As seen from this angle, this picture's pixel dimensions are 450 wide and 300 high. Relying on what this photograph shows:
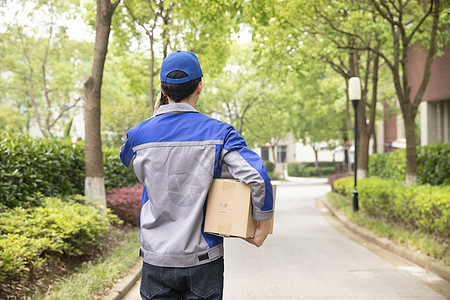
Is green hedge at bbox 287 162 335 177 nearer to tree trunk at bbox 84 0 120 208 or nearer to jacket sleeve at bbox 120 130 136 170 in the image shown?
tree trunk at bbox 84 0 120 208

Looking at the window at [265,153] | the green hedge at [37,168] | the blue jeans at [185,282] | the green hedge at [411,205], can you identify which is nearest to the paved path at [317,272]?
the green hedge at [411,205]

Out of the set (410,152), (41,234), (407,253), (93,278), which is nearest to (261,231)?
(93,278)

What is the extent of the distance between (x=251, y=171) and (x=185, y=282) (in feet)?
2.19

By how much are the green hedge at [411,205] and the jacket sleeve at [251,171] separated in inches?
242

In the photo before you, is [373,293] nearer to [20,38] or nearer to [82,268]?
[82,268]

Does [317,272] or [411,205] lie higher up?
[411,205]

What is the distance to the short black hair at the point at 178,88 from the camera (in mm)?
2529

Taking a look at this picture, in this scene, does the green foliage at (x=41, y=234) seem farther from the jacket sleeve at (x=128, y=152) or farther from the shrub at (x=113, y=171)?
the shrub at (x=113, y=171)

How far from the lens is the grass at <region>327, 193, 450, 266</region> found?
7438 millimetres

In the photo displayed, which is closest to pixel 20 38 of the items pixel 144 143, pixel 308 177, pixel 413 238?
pixel 413 238

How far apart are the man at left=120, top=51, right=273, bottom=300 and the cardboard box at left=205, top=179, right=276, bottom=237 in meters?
0.05

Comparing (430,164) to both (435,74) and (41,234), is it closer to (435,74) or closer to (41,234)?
(435,74)

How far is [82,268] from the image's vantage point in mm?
6473

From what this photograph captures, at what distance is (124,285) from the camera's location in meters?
6.01
